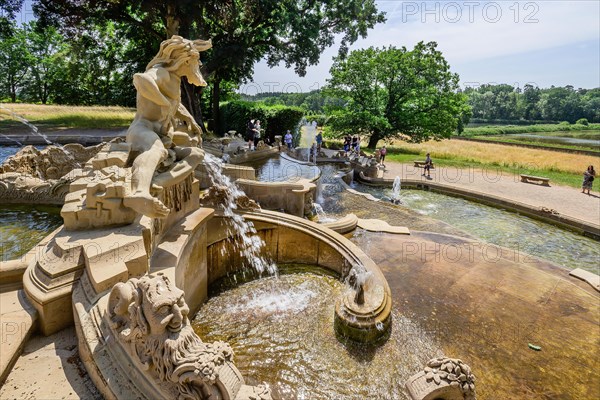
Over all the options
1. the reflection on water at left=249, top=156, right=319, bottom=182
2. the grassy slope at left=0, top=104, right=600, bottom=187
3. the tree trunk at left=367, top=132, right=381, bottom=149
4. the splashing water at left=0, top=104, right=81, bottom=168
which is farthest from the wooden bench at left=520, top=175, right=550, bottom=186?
the splashing water at left=0, top=104, right=81, bottom=168

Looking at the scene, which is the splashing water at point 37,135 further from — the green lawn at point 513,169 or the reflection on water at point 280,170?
the green lawn at point 513,169

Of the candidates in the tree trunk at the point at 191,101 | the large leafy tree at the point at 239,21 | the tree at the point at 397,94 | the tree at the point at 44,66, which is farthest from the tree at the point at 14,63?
the tree at the point at 397,94

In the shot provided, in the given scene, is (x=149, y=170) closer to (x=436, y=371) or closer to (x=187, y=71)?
(x=187, y=71)

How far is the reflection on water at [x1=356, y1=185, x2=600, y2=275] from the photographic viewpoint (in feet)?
28.1

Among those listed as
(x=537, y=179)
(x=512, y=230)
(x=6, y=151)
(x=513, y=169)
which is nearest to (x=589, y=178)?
(x=537, y=179)

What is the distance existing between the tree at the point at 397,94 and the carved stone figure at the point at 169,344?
26794 millimetres

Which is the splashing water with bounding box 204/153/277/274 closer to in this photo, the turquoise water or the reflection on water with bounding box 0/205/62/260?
the reflection on water with bounding box 0/205/62/260

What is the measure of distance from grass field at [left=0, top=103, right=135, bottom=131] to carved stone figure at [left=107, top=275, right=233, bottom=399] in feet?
71.5

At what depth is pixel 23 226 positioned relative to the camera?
549 centimetres

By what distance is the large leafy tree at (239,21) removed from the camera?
1609 cm

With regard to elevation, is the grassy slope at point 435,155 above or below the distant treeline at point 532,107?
below

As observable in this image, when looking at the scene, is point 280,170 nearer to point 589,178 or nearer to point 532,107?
point 589,178

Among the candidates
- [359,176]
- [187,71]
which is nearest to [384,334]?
[187,71]

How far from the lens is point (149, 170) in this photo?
3.58 metres
